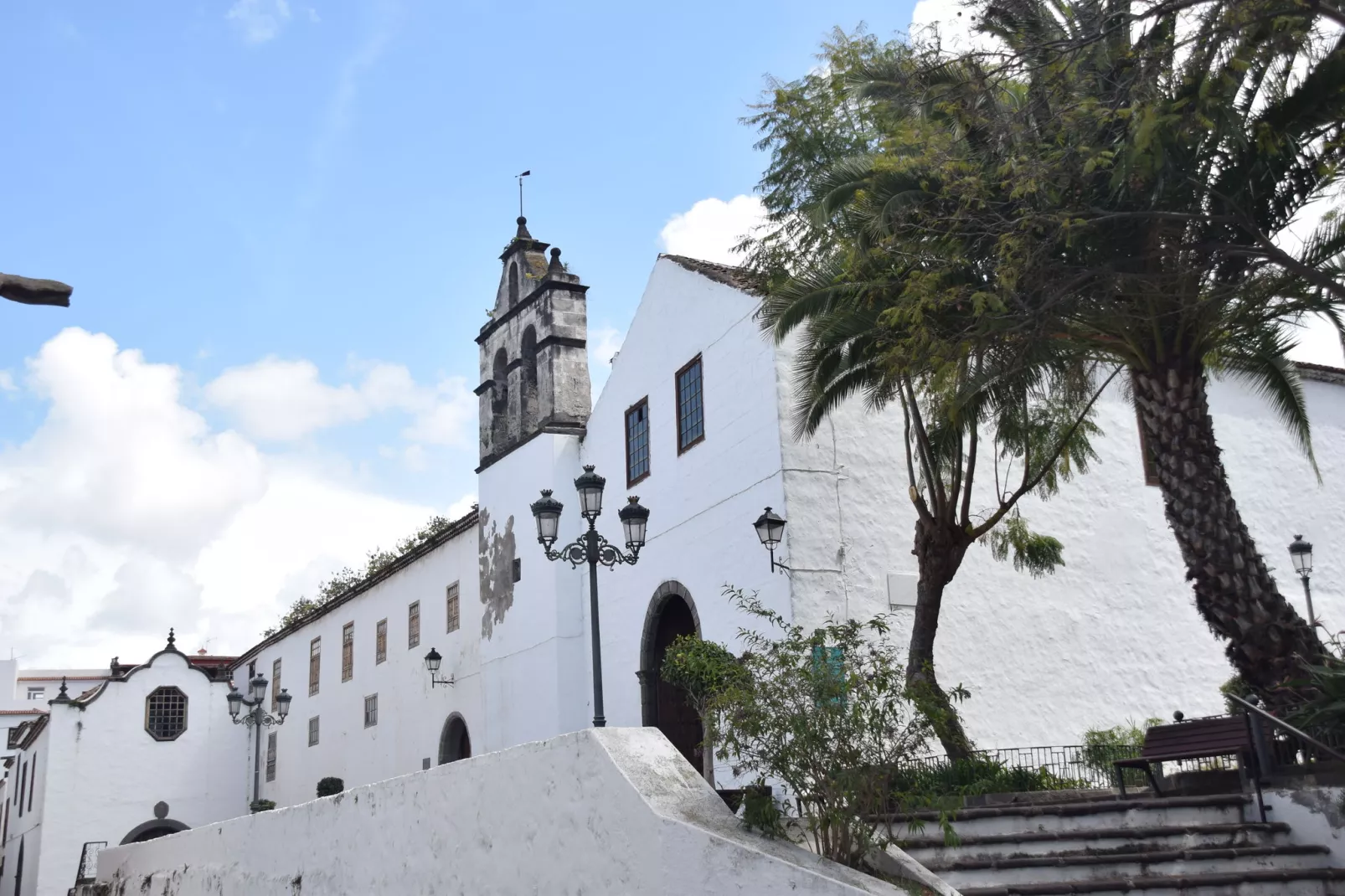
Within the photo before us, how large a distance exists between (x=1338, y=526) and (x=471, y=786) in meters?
15.4

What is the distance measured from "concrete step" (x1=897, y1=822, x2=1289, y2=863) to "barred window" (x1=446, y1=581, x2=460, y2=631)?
52.4ft

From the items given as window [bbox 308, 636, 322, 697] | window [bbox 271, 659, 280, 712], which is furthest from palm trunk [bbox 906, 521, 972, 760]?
window [bbox 271, 659, 280, 712]

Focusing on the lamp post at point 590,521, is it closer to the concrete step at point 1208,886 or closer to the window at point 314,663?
the concrete step at point 1208,886

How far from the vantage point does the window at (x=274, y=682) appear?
3550cm

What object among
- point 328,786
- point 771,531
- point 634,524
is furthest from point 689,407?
point 328,786

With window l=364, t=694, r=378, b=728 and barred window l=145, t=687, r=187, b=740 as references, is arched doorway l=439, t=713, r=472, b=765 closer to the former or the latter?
window l=364, t=694, r=378, b=728

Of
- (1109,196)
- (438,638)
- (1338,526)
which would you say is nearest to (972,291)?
(1109,196)

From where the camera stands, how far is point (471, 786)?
29.5 ft

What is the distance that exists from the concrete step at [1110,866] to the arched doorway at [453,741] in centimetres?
1631

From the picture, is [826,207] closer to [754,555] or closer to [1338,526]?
[754,555]

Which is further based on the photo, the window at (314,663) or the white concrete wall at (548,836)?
the window at (314,663)

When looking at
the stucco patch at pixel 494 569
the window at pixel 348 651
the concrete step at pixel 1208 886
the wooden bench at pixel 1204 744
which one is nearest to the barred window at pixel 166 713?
the window at pixel 348 651

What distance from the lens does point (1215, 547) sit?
1030 centimetres

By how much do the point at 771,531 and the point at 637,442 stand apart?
471 cm
